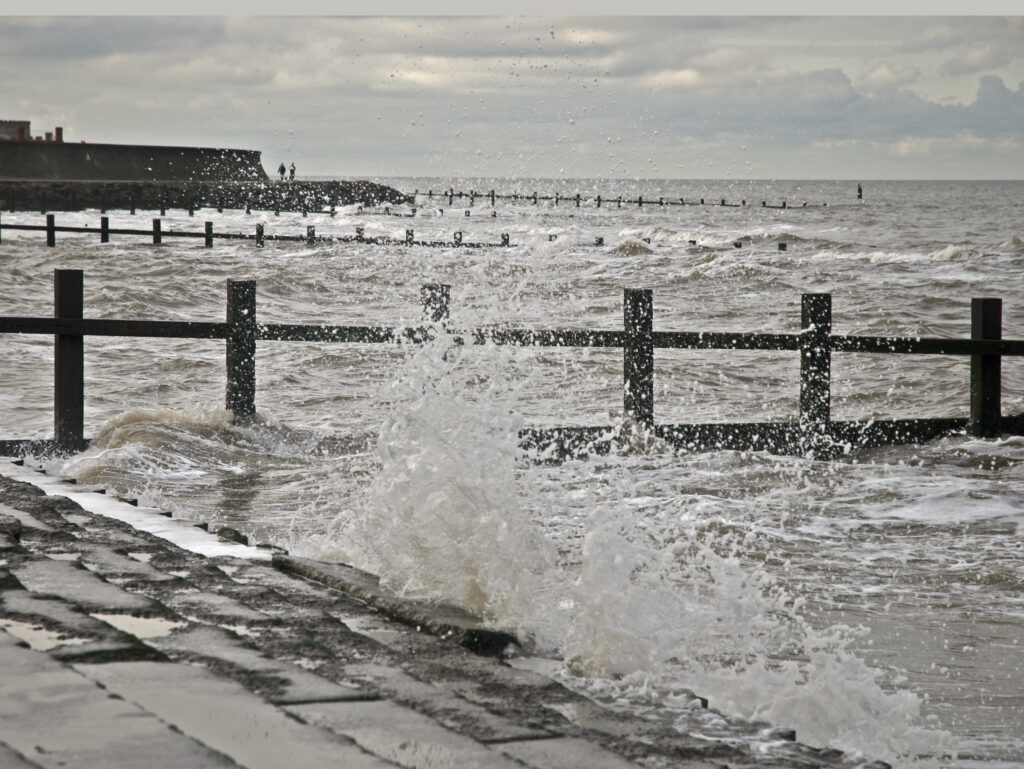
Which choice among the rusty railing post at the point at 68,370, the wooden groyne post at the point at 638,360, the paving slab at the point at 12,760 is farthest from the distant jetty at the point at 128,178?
the paving slab at the point at 12,760

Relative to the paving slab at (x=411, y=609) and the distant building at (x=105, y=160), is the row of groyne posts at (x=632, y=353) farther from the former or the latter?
the distant building at (x=105, y=160)

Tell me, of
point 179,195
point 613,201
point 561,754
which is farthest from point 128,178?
point 561,754

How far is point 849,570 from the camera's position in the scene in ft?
18.6

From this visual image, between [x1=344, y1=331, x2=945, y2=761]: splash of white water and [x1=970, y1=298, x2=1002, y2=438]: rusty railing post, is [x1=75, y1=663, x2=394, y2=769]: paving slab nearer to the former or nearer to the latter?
[x1=344, y1=331, x2=945, y2=761]: splash of white water

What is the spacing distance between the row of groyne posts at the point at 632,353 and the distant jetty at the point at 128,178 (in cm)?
5472

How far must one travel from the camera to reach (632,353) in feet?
27.7

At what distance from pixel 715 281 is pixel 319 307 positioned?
46.6 ft

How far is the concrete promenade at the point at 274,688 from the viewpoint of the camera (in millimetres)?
2156

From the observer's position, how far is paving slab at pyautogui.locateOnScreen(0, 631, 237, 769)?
2.02m

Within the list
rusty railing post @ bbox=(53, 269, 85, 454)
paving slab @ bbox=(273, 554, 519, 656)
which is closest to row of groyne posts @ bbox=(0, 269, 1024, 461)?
rusty railing post @ bbox=(53, 269, 85, 454)

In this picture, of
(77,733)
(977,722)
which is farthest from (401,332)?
(77,733)

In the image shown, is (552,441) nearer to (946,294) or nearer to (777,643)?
(777,643)

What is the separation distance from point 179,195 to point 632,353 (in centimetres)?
6689

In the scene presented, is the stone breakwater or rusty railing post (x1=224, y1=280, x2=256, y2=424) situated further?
the stone breakwater
